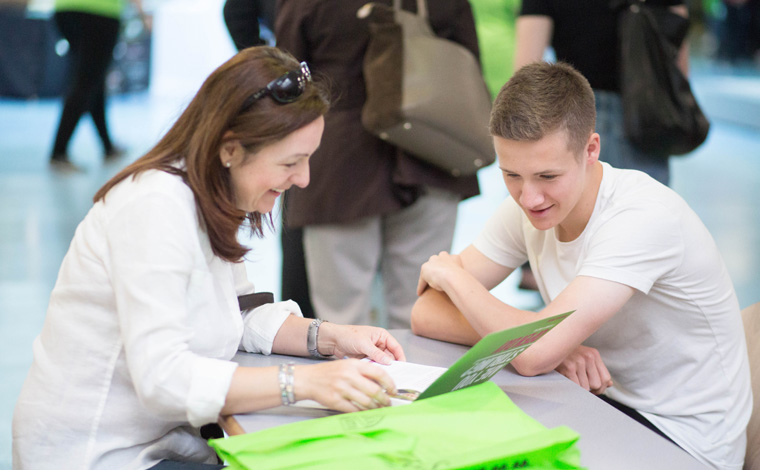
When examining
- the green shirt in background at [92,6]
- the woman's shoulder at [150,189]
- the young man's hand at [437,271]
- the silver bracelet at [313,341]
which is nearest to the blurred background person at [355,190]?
the young man's hand at [437,271]

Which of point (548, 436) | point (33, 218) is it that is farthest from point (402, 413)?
point (33, 218)

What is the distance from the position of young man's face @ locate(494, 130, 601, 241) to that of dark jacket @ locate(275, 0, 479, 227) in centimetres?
107

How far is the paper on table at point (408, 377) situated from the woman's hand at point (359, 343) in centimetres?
2

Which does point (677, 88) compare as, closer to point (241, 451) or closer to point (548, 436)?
point (548, 436)

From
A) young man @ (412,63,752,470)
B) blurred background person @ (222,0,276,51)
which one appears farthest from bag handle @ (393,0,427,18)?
young man @ (412,63,752,470)

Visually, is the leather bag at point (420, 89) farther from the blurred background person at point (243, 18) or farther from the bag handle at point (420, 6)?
the blurred background person at point (243, 18)

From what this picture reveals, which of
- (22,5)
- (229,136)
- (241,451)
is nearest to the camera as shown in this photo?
(241,451)

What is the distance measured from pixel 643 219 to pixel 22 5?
10517 mm

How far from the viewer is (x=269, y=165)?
1438 millimetres

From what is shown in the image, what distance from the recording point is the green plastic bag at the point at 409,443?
1103mm

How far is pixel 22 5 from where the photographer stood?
10359 millimetres

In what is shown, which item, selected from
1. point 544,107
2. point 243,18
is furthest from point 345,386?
point 243,18

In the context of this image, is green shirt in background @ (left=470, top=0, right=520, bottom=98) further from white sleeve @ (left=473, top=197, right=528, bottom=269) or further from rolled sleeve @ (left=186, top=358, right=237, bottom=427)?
rolled sleeve @ (left=186, top=358, right=237, bottom=427)

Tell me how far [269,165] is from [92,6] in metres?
5.17
